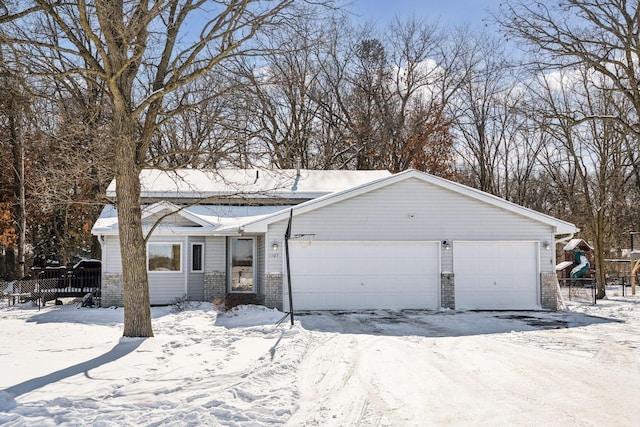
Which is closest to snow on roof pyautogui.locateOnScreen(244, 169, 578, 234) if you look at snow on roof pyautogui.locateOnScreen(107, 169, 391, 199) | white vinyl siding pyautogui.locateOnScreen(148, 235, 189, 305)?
snow on roof pyautogui.locateOnScreen(107, 169, 391, 199)

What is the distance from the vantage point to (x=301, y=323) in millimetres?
13828

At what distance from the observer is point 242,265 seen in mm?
18906

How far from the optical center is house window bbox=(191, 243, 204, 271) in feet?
61.0

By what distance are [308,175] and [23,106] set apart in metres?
13.6

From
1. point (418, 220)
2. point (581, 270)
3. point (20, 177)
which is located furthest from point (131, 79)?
point (581, 270)

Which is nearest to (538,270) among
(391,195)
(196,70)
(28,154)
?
(391,195)

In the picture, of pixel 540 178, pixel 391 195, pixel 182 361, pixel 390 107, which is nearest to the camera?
pixel 182 361

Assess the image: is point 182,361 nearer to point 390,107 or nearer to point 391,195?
point 391,195

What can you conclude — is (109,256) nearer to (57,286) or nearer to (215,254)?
(57,286)

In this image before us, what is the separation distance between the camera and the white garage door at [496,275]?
17281 mm

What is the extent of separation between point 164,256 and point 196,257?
977 mm

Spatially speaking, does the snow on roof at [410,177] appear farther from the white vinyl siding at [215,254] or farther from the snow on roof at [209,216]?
the white vinyl siding at [215,254]

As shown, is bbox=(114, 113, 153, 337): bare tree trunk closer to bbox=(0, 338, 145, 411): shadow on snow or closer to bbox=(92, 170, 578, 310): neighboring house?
bbox=(0, 338, 145, 411): shadow on snow

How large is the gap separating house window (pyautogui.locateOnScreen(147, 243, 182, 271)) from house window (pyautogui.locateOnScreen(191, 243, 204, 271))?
1.40 ft
